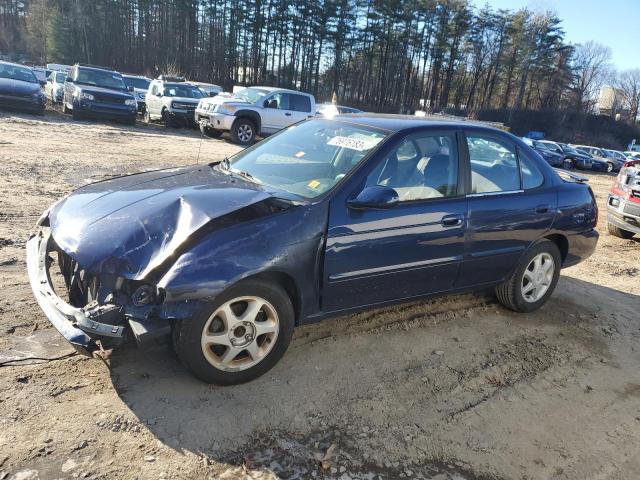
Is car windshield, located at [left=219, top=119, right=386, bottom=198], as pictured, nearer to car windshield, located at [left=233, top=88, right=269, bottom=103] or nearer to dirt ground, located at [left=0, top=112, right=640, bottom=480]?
dirt ground, located at [left=0, top=112, right=640, bottom=480]

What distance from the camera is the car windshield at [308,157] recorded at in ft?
11.5

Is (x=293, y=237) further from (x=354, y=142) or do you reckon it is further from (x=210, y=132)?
(x=210, y=132)

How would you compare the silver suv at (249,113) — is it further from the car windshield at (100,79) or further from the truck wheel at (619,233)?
the truck wheel at (619,233)

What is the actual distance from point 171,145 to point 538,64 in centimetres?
6527

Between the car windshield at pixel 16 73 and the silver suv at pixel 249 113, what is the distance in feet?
20.0

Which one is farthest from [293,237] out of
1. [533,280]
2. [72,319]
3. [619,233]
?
[619,233]

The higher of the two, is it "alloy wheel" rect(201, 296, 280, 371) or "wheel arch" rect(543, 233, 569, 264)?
"wheel arch" rect(543, 233, 569, 264)

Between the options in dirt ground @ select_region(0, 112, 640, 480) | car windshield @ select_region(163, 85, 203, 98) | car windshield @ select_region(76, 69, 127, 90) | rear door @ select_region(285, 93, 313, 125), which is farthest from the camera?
car windshield @ select_region(163, 85, 203, 98)

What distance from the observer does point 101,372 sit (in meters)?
3.01

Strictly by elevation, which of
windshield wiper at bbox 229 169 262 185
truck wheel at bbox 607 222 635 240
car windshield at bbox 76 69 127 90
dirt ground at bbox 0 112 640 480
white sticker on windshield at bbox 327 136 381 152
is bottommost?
dirt ground at bbox 0 112 640 480

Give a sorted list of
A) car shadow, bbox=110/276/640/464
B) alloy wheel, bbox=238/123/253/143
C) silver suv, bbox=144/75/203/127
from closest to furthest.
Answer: car shadow, bbox=110/276/640/464, alloy wheel, bbox=238/123/253/143, silver suv, bbox=144/75/203/127

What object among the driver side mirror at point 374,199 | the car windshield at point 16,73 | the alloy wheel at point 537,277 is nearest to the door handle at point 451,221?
the driver side mirror at point 374,199

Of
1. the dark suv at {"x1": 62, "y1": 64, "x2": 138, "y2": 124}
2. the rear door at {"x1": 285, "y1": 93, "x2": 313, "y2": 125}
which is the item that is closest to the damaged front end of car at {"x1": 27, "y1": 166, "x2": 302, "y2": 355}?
the rear door at {"x1": 285, "y1": 93, "x2": 313, "y2": 125}

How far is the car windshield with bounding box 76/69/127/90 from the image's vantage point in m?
17.5
